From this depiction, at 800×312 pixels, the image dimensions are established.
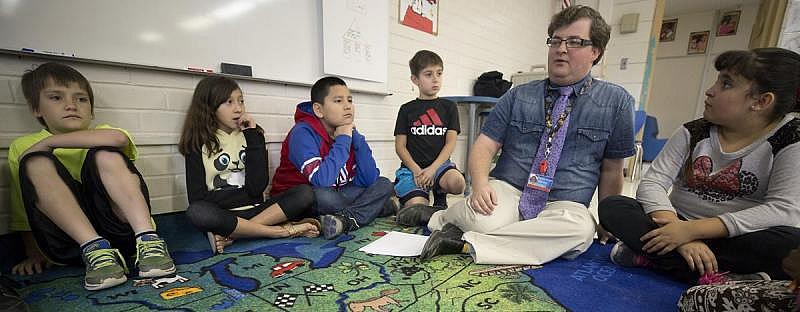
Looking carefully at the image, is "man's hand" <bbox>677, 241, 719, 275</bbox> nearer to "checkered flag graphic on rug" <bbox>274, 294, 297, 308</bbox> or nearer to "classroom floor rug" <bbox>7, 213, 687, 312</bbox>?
"classroom floor rug" <bbox>7, 213, 687, 312</bbox>

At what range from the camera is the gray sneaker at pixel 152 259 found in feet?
3.28

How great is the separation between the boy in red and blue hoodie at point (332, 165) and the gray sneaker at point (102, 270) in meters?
0.67

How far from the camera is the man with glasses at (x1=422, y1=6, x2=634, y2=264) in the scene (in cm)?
111

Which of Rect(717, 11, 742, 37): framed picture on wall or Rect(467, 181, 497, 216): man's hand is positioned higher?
Rect(717, 11, 742, 37): framed picture on wall

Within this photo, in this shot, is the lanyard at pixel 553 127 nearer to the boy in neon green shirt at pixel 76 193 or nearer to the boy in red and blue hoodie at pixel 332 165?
the boy in red and blue hoodie at pixel 332 165

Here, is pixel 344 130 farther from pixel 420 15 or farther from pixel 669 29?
pixel 669 29

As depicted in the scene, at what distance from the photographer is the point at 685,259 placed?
3.14ft

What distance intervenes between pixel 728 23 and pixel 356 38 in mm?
6546

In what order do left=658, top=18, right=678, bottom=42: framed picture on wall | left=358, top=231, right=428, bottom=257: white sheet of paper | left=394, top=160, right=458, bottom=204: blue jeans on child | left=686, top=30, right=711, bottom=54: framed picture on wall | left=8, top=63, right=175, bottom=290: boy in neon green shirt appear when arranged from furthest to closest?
left=658, top=18, right=678, bottom=42: framed picture on wall, left=686, top=30, right=711, bottom=54: framed picture on wall, left=394, top=160, right=458, bottom=204: blue jeans on child, left=358, top=231, right=428, bottom=257: white sheet of paper, left=8, top=63, right=175, bottom=290: boy in neon green shirt

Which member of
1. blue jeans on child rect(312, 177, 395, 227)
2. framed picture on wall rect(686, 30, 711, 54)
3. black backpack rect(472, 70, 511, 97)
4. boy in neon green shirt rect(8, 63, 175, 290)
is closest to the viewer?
boy in neon green shirt rect(8, 63, 175, 290)

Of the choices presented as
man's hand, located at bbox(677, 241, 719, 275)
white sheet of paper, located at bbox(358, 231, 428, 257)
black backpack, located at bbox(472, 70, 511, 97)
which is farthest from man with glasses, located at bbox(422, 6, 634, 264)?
black backpack, located at bbox(472, 70, 511, 97)

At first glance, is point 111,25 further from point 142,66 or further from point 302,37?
point 302,37

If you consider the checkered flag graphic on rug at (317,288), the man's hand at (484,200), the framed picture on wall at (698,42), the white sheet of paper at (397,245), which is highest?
the framed picture on wall at (698,42)

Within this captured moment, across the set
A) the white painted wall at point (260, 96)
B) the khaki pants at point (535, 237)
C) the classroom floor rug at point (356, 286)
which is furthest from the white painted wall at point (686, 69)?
the classroom floor rug at point (356, 286)
